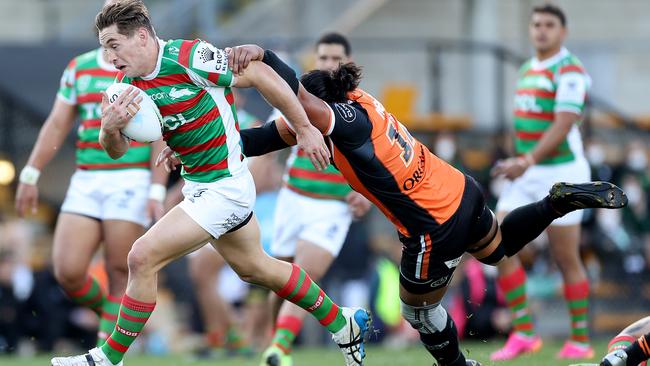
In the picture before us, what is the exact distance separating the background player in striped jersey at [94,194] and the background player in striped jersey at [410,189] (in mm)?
1569

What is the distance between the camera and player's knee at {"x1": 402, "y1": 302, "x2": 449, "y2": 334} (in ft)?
22.1

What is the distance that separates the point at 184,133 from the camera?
645 cm

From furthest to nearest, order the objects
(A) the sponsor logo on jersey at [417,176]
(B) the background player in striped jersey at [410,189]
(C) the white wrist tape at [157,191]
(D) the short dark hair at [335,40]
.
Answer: (D) the short dark hair at [335,40], (C) the white wrist tape at [157,191], (A) the sponsor logo on jersey at [417,176], (B) the background player in striped jersey at [410,189]

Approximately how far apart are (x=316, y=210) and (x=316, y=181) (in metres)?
0.22

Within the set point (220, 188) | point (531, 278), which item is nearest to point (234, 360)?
point (220, 188)

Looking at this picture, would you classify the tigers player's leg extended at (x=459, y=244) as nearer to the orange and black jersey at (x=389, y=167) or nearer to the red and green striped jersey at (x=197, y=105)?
the orange and black jersey at (x=389, y=167)

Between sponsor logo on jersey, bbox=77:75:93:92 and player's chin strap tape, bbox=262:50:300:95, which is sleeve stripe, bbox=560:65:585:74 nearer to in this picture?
player's chin strap tape, bbox=262:50:300:95

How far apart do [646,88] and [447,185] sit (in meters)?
13.5

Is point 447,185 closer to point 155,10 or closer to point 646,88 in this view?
point 155,10

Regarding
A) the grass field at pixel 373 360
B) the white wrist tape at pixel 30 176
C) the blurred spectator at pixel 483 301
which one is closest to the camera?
the white wrist tape at pixel 30 176

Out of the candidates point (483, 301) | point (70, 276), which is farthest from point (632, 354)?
point (483, 301)

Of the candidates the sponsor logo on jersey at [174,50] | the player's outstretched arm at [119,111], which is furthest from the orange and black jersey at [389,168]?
the player's outstretched arm at [119,111]

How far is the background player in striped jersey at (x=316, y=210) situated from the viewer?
853cm

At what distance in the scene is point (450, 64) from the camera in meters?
17.8
